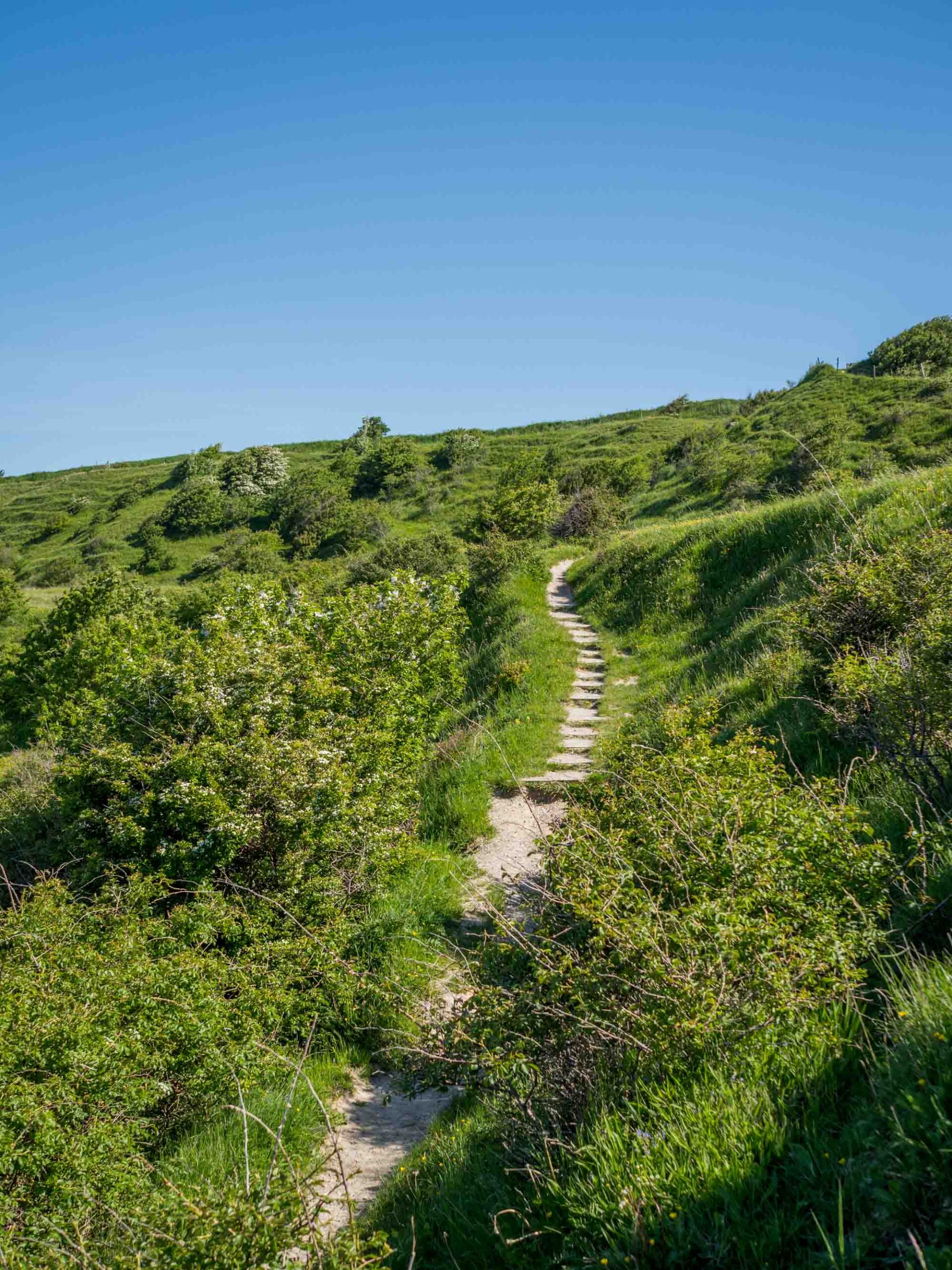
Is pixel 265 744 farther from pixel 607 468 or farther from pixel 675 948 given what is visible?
pixel 607 468

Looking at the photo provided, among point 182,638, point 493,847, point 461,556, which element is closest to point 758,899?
point 493,847

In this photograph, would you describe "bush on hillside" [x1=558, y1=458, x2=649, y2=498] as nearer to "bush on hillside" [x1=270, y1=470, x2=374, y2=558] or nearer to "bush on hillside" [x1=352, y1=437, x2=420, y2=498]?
"bush on hillside" [x1=270, y1=470, x2=374, y2=558]

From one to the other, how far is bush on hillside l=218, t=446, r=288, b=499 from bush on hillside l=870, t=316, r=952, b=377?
4925 cm

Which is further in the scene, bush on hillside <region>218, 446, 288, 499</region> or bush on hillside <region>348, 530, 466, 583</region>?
bush on hillside <region>218, 446, 288, 499</region>

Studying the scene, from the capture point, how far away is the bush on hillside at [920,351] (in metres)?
42.6

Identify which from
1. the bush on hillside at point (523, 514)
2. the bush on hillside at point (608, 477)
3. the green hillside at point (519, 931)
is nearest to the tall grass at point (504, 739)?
the green hillside at point (519, 931)

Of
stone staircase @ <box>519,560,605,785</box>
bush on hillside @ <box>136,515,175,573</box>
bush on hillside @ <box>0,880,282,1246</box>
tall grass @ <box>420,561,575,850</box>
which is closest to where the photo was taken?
bush on hillside @ <box>0,880,282,1246</box>

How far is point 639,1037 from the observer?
338 cm

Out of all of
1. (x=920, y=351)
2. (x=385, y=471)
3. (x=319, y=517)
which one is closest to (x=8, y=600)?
(x=319, y=517)

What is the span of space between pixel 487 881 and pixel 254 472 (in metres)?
67.6

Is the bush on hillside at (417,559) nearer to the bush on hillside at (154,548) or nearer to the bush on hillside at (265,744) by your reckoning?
the bush on hillside at (265,744)

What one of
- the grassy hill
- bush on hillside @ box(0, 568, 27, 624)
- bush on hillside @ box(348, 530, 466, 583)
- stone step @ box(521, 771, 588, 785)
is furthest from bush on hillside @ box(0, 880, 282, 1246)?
bush on hillside @ box(0, 568, 27, 624)

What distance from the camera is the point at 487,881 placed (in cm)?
834

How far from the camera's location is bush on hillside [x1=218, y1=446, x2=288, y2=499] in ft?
220
